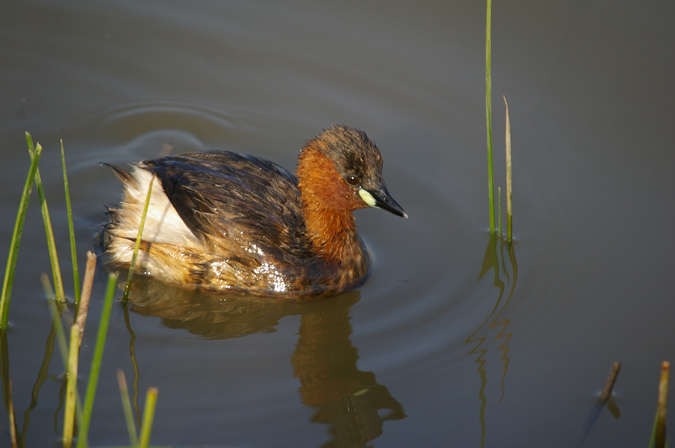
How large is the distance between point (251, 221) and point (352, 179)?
727 millimetres

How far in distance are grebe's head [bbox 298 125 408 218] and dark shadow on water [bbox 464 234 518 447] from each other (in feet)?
2.48

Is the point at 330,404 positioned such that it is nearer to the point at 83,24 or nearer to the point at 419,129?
the point at 419,129

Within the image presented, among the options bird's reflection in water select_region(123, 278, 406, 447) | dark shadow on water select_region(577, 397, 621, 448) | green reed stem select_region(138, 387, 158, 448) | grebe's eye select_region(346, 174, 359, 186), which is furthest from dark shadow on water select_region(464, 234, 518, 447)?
green reed stem select_region(138, 387, 158, 448)

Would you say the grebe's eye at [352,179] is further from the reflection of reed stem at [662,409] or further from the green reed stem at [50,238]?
the reflection of reed stem at [662,409]

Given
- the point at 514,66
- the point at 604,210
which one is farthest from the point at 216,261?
the point at 514,66

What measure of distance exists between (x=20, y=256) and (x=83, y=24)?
112 inches

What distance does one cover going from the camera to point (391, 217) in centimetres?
586

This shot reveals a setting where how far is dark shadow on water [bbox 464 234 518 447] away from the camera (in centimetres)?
437

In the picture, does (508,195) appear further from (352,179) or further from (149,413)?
(149,413)

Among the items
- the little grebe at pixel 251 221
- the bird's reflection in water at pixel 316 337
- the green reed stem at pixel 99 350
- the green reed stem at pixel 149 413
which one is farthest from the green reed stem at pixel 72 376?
the little grebe at pixel 251 221

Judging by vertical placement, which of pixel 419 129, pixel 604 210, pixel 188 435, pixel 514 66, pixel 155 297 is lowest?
pixel 188 435

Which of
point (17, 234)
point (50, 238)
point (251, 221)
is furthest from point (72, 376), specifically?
point (251, 221)

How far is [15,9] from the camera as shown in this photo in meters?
7.02

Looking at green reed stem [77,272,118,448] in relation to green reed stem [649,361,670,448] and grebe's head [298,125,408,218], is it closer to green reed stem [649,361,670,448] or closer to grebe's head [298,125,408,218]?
green reed stem [649,361,670,448]
